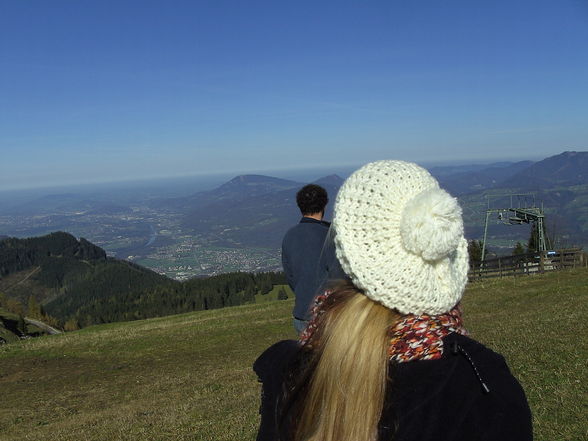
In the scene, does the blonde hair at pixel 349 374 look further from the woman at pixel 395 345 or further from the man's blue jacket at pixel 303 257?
the man's blue jacket at pixel 303 257

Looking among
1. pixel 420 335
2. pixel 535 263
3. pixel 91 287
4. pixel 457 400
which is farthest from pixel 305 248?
pixel 91 287

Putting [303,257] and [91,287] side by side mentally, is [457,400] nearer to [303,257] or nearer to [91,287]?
[303,257]

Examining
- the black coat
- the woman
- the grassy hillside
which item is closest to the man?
the grassy hillside

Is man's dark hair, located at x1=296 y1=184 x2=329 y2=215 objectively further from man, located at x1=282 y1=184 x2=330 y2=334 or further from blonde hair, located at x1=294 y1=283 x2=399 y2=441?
blonde hair, located at x1=294 y1=283 x2=399 y2=441

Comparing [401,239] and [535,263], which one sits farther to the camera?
[535,263]

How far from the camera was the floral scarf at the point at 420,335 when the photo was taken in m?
1.67

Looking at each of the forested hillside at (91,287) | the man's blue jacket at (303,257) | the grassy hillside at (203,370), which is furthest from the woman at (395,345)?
the forested hillside at (91,287)

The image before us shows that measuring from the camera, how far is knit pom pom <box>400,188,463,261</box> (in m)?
1.75

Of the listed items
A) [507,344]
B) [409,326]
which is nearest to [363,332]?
[409,326]

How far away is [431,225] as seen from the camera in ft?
5.75

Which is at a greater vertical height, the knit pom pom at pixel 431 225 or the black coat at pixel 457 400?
the knit pom pom at pixel 431 225

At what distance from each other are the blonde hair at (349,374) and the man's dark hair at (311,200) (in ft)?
12.3

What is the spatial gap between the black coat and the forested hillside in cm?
4751

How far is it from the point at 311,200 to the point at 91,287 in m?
A: 110
